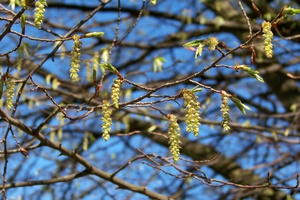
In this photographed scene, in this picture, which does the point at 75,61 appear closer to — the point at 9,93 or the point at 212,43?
the point at 9,93

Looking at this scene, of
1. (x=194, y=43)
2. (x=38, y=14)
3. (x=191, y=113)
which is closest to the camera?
(x=38, y=14)

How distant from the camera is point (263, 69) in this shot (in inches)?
183

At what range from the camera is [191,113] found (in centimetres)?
156

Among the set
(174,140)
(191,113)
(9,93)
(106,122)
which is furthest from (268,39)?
(9,93)

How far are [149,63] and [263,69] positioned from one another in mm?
1213

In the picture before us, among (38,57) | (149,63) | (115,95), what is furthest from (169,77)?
(115,95)

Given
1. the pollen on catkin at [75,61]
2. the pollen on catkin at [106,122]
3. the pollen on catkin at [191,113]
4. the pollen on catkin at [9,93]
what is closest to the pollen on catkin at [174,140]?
the pollen on catkin at [191,113]

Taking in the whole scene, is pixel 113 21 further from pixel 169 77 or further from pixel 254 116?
pixel 254 116

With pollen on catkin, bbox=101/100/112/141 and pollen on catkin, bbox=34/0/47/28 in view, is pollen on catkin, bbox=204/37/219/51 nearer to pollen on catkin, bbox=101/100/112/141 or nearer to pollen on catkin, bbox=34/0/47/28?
pollen on catkin, bbox=101/100/112/141

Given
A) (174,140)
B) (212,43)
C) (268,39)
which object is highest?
(212,43)

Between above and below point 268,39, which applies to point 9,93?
above

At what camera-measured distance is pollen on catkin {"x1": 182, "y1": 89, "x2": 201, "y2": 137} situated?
61.1 inches

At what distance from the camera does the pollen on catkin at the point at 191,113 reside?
155 cm

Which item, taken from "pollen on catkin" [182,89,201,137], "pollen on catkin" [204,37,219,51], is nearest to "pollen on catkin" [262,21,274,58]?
"pollen on catkin" [204,37,219,51]
